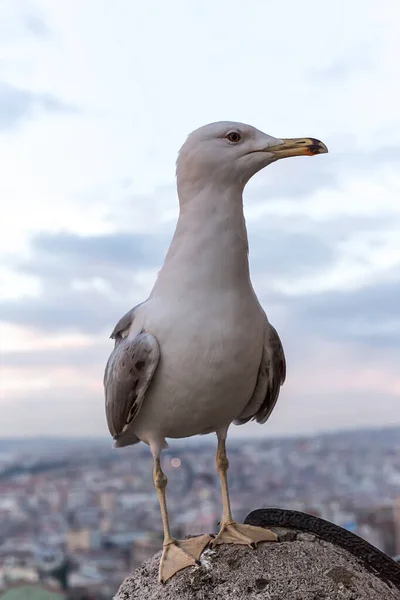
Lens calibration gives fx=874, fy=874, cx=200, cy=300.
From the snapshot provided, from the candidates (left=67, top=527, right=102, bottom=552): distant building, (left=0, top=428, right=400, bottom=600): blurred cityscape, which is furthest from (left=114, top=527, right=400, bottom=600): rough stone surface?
(left=67, top=527, right=102, bottom=552): distant building

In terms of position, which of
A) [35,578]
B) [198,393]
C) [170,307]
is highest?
[170,307]

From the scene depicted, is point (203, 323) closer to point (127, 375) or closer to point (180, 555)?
point (127, 375)

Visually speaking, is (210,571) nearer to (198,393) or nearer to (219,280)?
(198,393)

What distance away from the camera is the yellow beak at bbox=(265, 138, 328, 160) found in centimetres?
347

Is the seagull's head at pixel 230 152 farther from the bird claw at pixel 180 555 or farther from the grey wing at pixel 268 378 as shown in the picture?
the bird claw at pixel 180 555

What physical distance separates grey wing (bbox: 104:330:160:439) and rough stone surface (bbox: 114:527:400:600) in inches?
24.6

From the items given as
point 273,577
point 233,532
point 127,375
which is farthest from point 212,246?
point 273,577

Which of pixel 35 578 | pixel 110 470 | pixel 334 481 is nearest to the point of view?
pixel 35 578

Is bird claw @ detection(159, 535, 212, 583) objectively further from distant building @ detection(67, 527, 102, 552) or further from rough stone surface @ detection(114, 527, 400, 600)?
distant building @ detection(67, 527, 102, 552)

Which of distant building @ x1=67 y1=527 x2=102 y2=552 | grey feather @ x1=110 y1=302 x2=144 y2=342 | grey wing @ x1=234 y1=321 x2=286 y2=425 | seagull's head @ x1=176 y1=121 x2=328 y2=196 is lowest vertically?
distant building @ x1=67 y1=527 x2=102 y2=552

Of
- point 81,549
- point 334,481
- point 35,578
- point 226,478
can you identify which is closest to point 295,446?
point 334,481

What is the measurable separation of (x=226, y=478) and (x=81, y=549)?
136 feet

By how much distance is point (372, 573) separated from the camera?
348 cm

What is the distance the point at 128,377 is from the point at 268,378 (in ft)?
1.96
